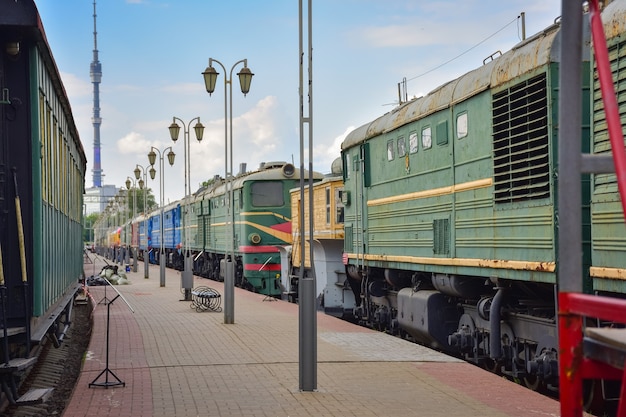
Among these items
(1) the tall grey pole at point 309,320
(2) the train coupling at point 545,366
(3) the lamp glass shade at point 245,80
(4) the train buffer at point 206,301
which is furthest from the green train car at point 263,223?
(2) the train coupling at point 545,366

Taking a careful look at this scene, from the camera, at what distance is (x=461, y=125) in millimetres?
12141

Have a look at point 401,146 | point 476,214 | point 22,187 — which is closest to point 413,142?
point 401,146

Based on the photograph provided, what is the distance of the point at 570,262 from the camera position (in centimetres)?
220

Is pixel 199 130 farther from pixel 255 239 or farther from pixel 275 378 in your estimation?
pixel 275 378

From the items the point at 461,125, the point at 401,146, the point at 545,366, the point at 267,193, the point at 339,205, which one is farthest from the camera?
the point at 267,193

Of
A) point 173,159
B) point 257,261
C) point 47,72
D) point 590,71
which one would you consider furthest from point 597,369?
point 173,159

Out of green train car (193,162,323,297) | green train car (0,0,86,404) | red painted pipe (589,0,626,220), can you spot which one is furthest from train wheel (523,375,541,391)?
green train car (193,162,323,297)

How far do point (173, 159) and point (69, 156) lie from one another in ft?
82.9

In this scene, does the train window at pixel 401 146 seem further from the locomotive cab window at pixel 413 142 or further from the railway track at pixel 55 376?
the railway track at pixel 55 376

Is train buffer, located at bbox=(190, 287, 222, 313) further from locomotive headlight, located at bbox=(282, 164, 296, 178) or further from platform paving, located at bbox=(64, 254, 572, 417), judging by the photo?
locomotive headlight, located at bbox=(282, 164, 296, 178)

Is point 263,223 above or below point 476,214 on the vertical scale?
above

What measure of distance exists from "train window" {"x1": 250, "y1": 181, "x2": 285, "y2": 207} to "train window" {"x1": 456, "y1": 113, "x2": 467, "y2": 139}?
18.1m

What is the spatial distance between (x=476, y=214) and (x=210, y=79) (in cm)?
1168

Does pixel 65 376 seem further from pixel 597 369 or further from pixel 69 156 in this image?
pixel 597 369
